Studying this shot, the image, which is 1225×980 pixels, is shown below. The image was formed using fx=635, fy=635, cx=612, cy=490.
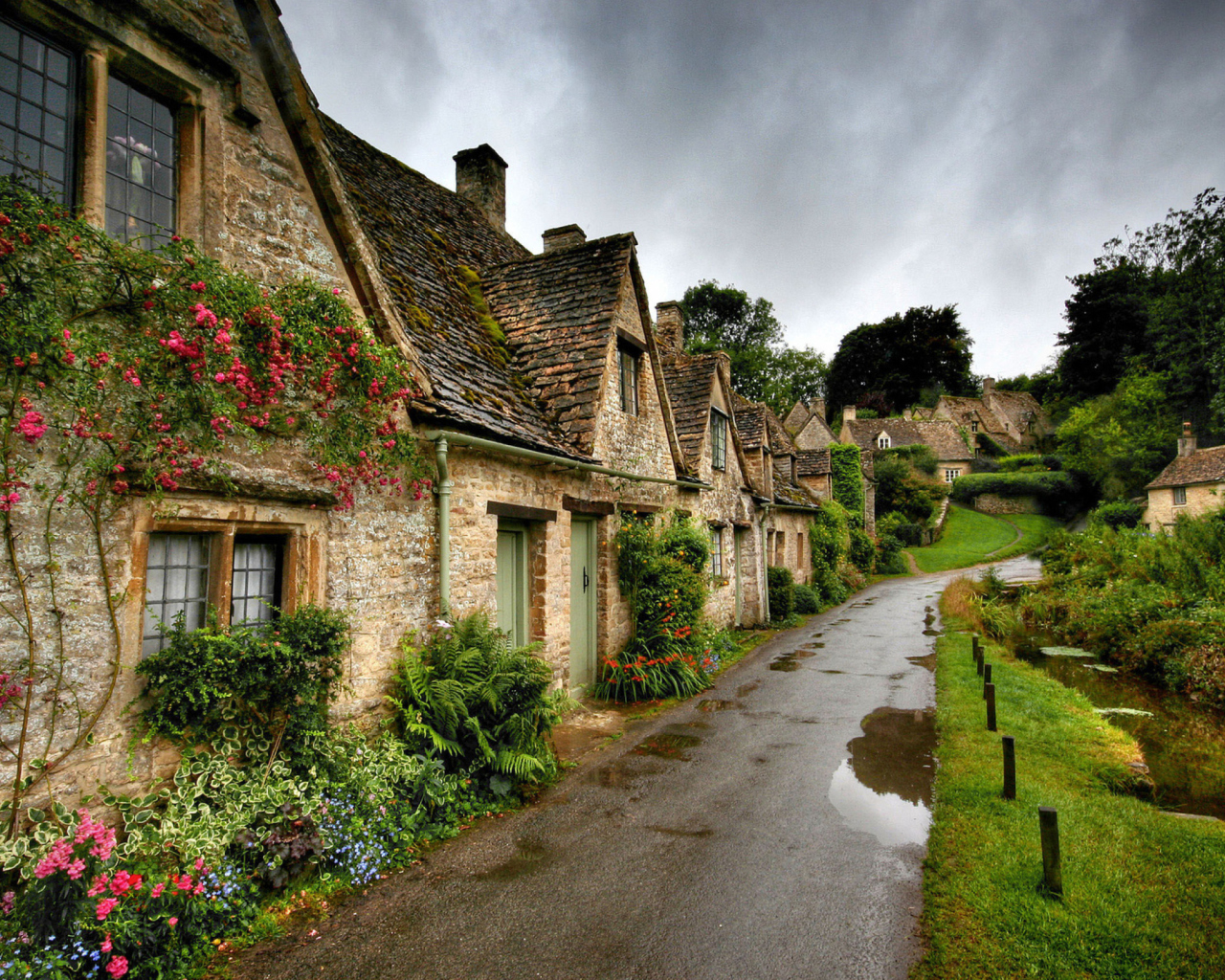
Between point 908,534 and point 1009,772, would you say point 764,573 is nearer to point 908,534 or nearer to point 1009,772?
point 1009,772

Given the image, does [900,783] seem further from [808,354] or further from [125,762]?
[808,354]

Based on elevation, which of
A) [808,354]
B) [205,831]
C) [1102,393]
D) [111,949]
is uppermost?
[808,354]

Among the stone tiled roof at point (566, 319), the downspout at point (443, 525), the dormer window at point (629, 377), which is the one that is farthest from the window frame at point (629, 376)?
the downspout at point (443, 525)

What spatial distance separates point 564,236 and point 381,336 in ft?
30.4

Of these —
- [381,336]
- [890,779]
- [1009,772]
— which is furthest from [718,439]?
[381,336]

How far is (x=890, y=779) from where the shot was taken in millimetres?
6656

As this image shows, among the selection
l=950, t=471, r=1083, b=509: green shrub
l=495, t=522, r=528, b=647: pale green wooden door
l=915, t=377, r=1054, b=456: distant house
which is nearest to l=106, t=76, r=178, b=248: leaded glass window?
l=495, t=522, r=528, b=647: pale green wooden door

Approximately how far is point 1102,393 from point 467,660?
62656 mm

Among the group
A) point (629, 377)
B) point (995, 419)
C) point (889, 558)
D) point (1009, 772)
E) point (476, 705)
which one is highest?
point (995, 419)

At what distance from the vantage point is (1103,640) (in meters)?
14.0

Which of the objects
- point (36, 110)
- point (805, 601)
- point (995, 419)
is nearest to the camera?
point (36, 110)

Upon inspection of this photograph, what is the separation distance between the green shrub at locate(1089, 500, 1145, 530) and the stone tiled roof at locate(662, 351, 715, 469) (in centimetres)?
3467

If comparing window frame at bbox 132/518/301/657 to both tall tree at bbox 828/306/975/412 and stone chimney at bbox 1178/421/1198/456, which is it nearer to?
stone chimney at bbox 1178/421/1198/456

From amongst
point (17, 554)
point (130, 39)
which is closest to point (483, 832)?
point (17, 554)
